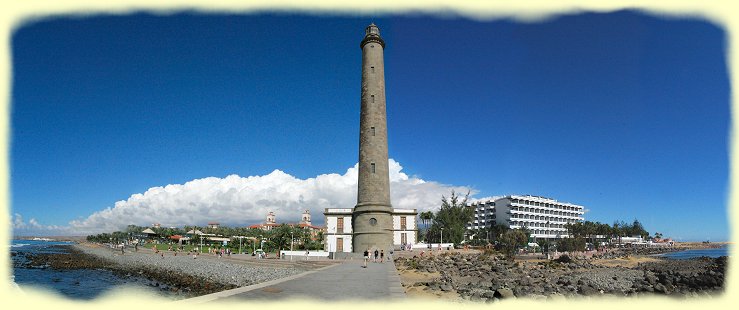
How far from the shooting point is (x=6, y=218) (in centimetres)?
628

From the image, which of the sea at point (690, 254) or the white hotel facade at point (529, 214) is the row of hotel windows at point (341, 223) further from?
the white hotel facade at point (529, 214)

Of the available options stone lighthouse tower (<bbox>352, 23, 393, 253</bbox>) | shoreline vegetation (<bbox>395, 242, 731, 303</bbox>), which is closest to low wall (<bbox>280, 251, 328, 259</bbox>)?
stone lighthouse tower (<bbox>352, 23, 393, 253</bbox>)

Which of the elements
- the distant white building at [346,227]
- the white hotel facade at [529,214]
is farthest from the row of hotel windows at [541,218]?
the distant white building at [346,227]

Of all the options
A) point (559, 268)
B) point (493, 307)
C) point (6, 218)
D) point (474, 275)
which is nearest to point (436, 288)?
point (493, 307)

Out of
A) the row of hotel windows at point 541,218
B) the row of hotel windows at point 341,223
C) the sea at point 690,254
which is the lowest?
the sea at point 690,254

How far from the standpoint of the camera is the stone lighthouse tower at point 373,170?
32000 mm

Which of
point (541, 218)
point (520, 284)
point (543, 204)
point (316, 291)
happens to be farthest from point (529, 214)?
point (316, 291)

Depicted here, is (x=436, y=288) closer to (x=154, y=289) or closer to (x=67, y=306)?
(x=67, y=306)

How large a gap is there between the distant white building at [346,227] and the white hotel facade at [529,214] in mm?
60026

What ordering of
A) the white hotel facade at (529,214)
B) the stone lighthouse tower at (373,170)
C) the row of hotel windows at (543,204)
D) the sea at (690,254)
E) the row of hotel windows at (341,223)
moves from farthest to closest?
the row of hotel windows at (543,204), the white hotel facade at (529,214), the sea at (690,254), the row of hotel windows at (341,223), the stone lighthouse tower at (373,170)

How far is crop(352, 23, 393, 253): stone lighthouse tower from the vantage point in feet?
105

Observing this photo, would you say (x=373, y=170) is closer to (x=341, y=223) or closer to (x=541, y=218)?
(x=341, y=223)

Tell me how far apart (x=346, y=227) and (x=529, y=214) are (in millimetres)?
79503

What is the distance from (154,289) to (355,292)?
1901cm
